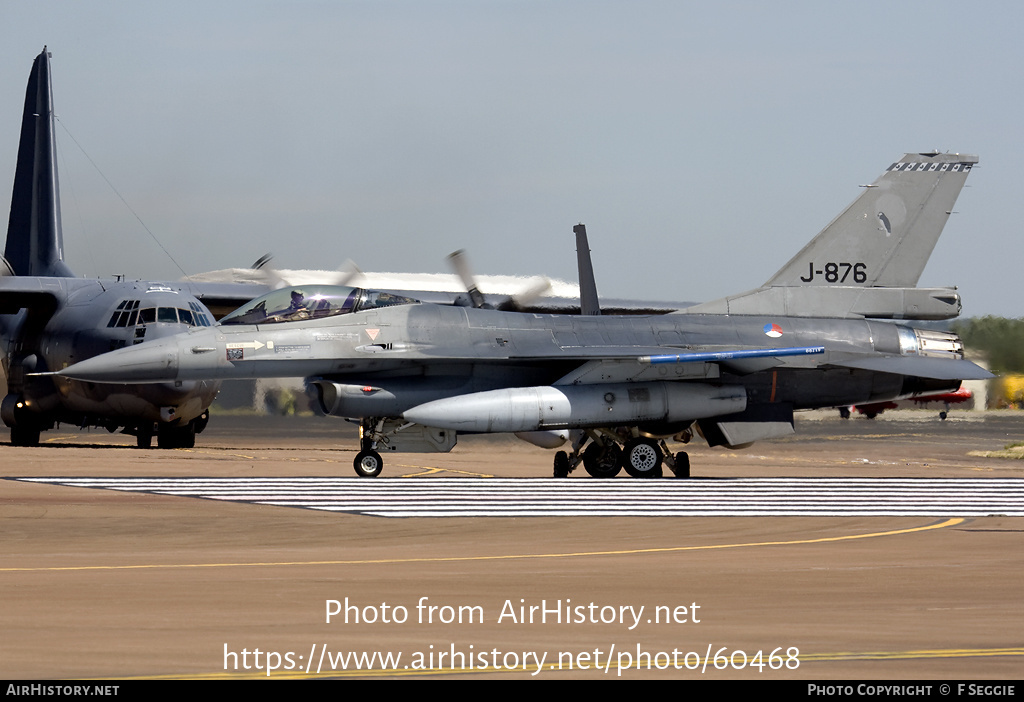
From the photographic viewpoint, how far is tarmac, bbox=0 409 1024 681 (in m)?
6.45

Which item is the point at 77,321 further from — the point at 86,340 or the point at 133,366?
the point at 133,366

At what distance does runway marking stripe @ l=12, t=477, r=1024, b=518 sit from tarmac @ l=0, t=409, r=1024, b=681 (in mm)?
792

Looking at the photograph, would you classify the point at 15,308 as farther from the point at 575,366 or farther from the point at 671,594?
the point at 671,594

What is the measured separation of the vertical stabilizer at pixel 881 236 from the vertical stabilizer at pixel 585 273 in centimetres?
341

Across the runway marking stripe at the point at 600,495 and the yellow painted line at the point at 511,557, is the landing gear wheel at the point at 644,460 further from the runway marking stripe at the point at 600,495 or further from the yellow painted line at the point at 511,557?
the yellow painted line at the point at 511,557

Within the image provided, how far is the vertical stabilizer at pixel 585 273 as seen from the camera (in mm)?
25719

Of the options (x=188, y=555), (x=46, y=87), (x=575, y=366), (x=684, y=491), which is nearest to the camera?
(x=188, y=555)

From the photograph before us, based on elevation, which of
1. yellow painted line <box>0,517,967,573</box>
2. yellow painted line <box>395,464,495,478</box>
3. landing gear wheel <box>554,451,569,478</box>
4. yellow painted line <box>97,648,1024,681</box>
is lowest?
yellow painted line <box>395,464,495,478</box>

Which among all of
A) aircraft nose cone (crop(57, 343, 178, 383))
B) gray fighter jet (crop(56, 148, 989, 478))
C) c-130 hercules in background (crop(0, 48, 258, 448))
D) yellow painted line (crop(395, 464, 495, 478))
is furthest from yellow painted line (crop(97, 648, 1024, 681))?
c-130 hercules in background (crop(0, 48, 258, 448))

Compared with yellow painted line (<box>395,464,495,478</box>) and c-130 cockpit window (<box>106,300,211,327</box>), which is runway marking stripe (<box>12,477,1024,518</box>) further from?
c-130 cockpit window (<box>106,300,211,327</box>)

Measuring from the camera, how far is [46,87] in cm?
4053
